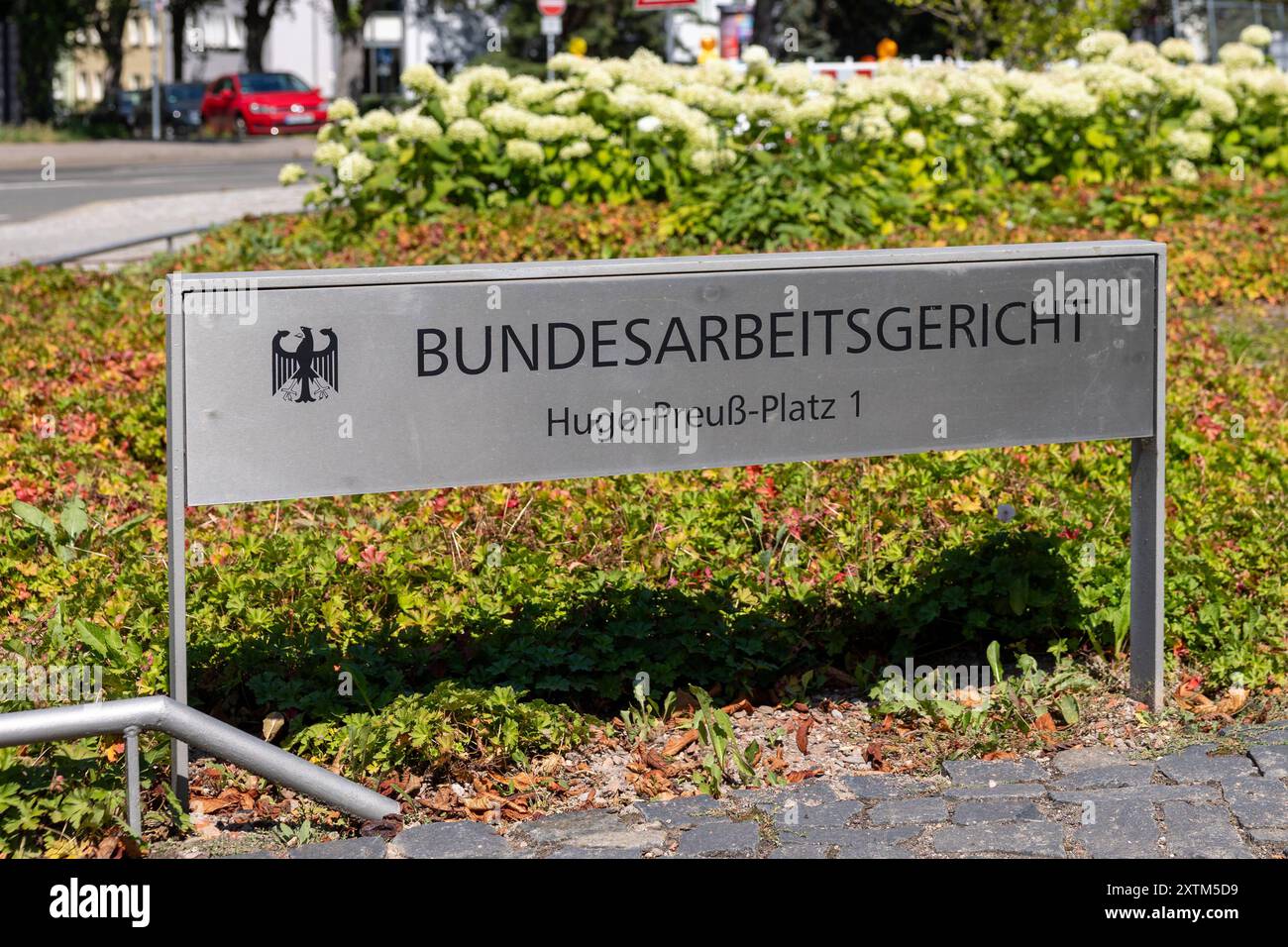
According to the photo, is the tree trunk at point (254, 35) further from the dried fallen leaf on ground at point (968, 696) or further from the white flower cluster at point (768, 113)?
the dried fallen leaf on ground at point (968, 696)

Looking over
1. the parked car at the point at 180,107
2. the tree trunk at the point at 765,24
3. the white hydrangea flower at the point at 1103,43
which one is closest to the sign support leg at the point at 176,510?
the white hydrangea flower at the point at 1103,43

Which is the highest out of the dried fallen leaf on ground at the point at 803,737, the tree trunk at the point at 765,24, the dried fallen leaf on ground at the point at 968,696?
the tree trunk at the point at 765,24

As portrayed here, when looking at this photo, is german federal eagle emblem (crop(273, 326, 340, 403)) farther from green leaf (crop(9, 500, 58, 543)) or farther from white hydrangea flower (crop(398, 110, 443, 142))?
white hydrangea flower (crop(398, 110, 443, 142))

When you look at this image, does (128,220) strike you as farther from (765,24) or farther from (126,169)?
(765,24)

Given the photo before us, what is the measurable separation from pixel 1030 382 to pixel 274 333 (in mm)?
1873

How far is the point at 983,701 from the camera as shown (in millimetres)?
4492

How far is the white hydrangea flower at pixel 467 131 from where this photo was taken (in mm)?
10836

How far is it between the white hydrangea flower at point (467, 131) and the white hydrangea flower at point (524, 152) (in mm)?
209

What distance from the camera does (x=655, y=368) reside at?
388 cm

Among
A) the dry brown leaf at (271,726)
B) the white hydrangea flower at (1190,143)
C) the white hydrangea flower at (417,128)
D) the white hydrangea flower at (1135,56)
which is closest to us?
the dry brown leaf at (271,726)

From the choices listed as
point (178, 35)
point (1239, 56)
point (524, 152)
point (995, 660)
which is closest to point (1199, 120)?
point (1239, 56)

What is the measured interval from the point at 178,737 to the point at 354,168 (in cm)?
770

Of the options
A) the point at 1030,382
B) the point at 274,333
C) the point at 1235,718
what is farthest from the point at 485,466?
the point at 1235,718

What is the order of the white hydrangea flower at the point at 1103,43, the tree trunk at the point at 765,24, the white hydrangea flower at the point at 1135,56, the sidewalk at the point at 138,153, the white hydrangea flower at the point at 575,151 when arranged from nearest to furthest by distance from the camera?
the white hydrangea flower at the point at 575,151 < the white hydrangea flower at the point at 1135,56 < the white hydrangea flower at the point at 1103,43 < the tree trunk at the point at 765,24 < the sidewalk at the point at 138,153
